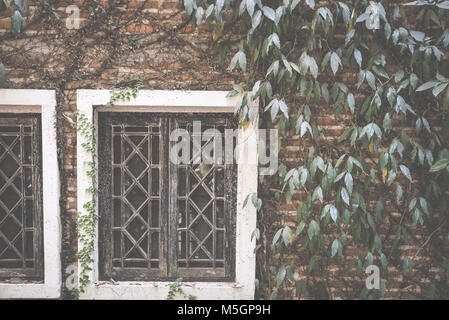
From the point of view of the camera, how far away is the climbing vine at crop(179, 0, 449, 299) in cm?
256

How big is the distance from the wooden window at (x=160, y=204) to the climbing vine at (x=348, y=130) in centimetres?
34

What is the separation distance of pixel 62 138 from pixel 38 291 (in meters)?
1.17

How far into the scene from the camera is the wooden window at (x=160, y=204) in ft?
9.79

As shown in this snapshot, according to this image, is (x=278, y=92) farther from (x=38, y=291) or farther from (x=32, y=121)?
(x=38, y=291)

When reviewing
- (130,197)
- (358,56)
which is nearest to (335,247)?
(358,56)

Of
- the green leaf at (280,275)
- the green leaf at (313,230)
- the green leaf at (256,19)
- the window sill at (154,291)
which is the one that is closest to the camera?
the green leaf at (256,19)

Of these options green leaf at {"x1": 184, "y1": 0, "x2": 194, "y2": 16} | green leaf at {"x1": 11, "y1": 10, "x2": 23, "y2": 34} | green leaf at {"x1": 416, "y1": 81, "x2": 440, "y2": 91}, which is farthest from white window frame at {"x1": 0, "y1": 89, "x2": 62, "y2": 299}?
green leaf at {"x1": 416, "y1": 81, "x2": 440, "y2": 91}

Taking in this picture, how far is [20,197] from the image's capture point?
9.83 feet

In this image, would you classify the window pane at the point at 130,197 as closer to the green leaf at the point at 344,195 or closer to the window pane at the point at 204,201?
the window pane at the point at 204,201

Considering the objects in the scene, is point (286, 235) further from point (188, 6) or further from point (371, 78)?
point (188, 6)

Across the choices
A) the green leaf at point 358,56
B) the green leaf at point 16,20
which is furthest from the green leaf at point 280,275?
the green leaf at point 16,20

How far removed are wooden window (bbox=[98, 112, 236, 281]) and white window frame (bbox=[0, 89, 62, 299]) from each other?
324mm

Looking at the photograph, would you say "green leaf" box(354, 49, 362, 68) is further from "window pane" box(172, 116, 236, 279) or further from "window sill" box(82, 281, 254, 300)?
"window sill" box(82, 281, 254, 300)

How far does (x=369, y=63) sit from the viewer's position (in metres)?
2.63
